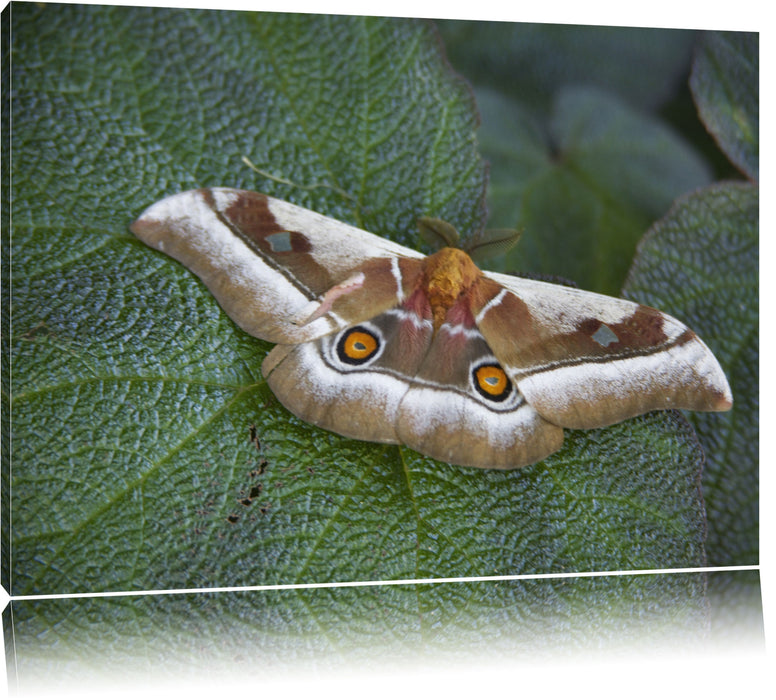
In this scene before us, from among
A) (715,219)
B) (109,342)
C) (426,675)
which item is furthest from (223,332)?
(715,219)

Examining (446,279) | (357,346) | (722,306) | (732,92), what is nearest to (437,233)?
(446,279)

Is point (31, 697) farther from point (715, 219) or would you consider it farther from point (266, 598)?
point (715, 219)

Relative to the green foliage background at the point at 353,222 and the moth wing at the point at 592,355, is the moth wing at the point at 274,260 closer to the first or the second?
the green foliage background at the point at 353,222

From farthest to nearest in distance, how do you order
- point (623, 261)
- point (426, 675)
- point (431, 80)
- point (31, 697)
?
point (623, 261), point (431, 80), point (426, 675), point (31, 697)

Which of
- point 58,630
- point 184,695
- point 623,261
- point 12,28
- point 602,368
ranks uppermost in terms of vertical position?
point 12,28

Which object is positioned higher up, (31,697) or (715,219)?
(715,219)

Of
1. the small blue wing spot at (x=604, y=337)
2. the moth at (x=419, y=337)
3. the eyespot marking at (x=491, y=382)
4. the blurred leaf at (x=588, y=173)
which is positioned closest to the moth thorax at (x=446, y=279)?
the moth at (x=419, y=337)
